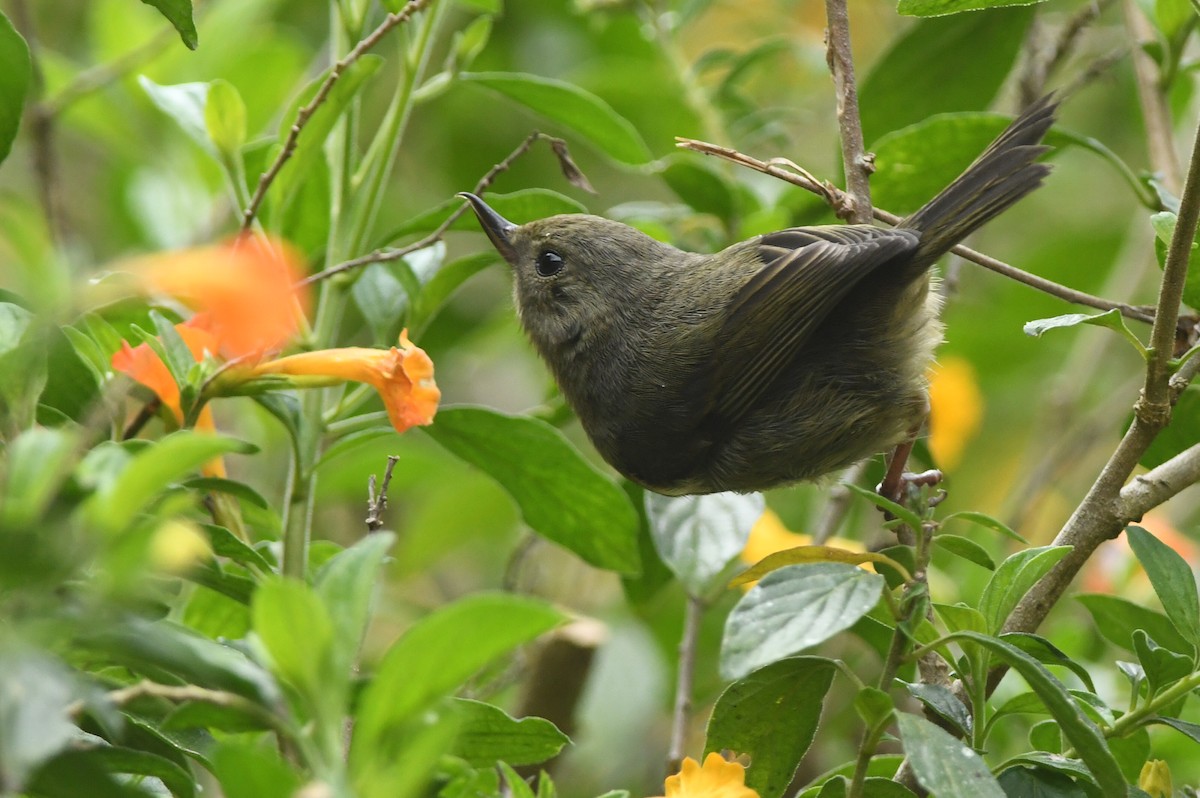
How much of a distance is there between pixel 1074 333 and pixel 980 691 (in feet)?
11.7

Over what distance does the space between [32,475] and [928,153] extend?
88.9 inches

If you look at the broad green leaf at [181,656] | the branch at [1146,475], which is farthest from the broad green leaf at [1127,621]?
the broad green leaf at [181,656]

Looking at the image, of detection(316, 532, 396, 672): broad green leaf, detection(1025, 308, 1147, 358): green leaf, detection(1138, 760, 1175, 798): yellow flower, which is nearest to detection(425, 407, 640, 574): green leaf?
detection(1025, 308, 1147, 358): green leaf

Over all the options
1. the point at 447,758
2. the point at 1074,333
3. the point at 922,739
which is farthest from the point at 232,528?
the point at 1074,333

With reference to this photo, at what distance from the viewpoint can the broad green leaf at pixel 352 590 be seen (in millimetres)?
1294

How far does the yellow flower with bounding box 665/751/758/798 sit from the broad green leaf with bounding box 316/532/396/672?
0.63 meters

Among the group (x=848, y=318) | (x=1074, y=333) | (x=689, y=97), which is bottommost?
(x=1074, y=333)

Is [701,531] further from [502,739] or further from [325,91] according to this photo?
[325,91]

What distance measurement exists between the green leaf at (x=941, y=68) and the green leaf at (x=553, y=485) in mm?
1358

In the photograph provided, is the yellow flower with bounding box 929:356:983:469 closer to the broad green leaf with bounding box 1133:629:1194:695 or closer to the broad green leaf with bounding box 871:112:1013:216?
the broad green leaf with bounding box 871:112:1013:216

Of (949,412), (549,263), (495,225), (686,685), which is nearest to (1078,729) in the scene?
(686,685)

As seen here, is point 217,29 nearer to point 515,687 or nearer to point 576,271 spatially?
point 576,271

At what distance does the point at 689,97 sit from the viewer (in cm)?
392

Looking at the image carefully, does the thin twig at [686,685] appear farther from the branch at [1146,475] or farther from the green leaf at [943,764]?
the green leaf at [943,764]
